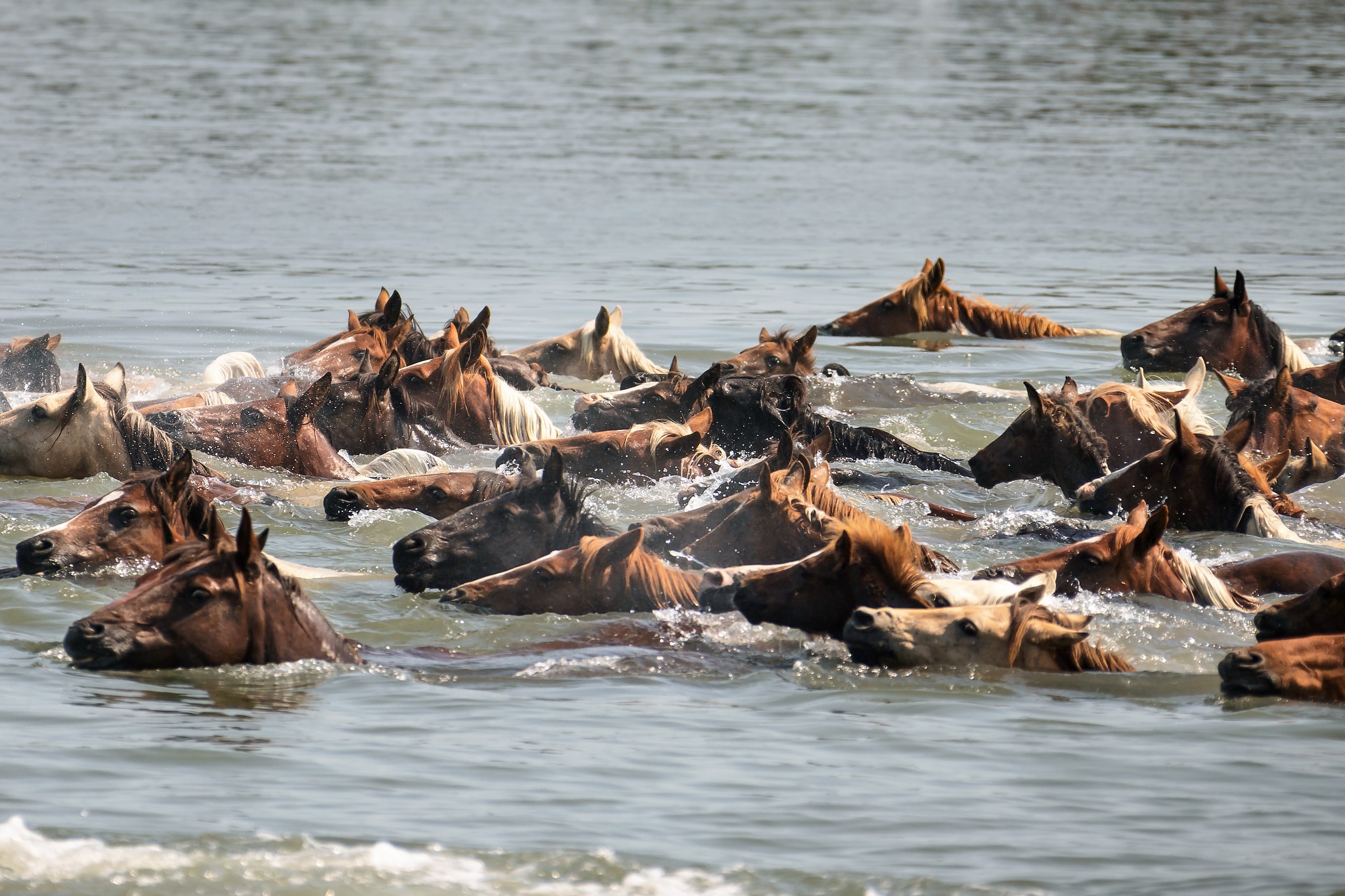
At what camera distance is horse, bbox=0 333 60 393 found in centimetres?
1265

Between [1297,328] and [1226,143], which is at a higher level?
[1226,143]

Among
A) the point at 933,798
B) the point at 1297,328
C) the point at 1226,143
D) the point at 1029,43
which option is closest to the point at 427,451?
the point at 933,798

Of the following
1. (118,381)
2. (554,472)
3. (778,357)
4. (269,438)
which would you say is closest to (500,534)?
(554,472)

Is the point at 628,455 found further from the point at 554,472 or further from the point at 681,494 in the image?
the point at 554,472

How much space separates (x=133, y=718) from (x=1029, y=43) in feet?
163

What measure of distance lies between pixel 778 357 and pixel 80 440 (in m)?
5.31

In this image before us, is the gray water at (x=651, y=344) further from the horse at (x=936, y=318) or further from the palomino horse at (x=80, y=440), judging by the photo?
the horse at (x=936, y=318)

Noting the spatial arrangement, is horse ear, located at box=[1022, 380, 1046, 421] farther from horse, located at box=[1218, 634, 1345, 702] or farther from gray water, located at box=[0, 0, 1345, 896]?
horse, located at box=[1218, 634, 1345, 702]

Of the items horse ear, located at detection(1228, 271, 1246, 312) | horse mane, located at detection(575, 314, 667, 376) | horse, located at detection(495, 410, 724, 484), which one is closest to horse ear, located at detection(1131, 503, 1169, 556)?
horse, located at detection(495, 410, 724, 484)

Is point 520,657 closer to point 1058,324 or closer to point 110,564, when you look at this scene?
point 110,564

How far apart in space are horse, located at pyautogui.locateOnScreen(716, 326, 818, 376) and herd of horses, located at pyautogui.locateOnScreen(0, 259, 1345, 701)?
0.02m

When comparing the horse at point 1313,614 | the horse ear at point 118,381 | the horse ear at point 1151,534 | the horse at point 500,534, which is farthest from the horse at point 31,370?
the horse at point 1313,614

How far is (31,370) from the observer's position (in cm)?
1267

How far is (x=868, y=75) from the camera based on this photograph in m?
44.3
